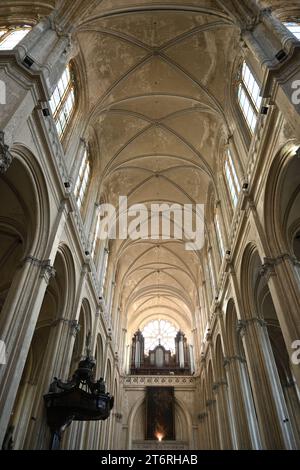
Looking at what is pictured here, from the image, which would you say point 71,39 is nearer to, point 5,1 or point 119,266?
point 5,1

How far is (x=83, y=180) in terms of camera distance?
13734mm

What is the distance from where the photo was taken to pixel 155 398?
22.2 metres

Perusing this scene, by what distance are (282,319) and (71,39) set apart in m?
9.47

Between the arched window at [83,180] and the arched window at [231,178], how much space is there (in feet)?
18.7

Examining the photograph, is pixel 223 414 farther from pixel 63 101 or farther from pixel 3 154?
pixel 63 101

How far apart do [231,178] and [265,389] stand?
766cm

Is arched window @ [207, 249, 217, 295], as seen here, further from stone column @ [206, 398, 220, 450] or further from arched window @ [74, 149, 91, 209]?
arched window @ [74, 149, 91, 209]

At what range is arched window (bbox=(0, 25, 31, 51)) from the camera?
937 cm

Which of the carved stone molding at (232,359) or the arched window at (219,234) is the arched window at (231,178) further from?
the carved stone molding at (232,359)

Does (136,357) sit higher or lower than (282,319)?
higher

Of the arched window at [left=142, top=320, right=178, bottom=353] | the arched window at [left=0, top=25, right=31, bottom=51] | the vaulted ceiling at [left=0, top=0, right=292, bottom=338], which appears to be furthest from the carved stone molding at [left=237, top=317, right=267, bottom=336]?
the arched window at [left=142, top=320, right=178, bottom=353]

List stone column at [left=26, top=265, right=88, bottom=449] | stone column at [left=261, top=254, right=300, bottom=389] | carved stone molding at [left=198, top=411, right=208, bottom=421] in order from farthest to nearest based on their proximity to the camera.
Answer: carved stone molding at [left=198, top=411, right=208, bottom=421] → stone column at [left=26, top=265, right=88, bottom=449] → stone column at [left=261, top=254, right=300, bottom=389]

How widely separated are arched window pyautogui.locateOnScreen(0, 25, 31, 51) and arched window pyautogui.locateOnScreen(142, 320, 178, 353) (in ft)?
76.3

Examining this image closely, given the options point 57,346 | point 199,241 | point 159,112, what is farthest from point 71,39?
point 199,241
